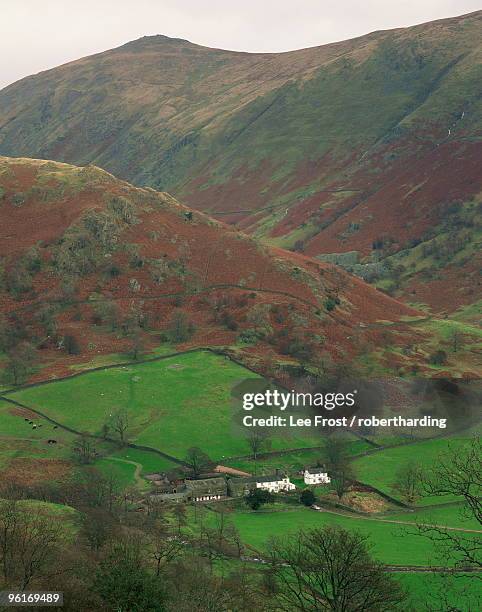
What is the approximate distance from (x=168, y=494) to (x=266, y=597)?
33296 millimetres

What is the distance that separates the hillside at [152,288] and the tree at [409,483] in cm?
3055

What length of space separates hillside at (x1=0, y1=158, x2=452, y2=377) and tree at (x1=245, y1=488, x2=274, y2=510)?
33.8m

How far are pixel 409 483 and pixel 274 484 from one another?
15654 mm

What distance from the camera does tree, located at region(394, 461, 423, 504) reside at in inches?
3228

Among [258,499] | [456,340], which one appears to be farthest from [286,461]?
[456,340]

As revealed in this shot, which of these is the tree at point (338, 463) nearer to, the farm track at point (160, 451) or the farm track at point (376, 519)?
the farm track at point (160, 451)

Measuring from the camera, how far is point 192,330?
126750 millimetres

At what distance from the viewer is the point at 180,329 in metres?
125

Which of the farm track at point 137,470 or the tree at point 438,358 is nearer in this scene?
the farm track at point 137,470

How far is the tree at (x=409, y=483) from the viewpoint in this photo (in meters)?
82.0

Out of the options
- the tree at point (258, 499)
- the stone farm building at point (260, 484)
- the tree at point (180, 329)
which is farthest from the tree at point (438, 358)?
the tree at point (258, 499)

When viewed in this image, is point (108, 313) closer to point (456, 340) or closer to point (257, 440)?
point (257, 440)

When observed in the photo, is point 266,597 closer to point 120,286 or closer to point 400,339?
point 400,339

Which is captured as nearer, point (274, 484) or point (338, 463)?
point (274, 484)
